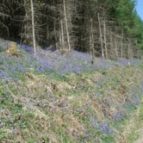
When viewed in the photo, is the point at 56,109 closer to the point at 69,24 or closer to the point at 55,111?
the point at 55,111

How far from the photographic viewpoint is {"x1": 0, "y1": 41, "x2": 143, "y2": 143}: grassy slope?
807 centimetres

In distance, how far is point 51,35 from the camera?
32094mm

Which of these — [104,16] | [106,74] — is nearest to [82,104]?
[106,74]

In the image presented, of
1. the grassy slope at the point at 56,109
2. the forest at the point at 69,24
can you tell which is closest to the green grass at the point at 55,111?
the grassy slope at the point at 56,109

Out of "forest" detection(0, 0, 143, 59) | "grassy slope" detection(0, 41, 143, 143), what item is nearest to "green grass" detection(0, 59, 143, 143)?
"grassy slope" detection(0, 41, 143, 143)

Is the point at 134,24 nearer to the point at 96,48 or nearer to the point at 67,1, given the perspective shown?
the point at 96,48

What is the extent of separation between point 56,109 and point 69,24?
2224 centimetres

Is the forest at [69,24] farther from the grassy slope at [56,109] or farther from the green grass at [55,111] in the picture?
the green grass at [55,111]

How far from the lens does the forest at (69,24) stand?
84.2 ft

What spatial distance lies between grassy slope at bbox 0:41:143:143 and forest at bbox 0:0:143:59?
23.5 ft

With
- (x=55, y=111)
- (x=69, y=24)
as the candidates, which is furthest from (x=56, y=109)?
(x=69, y=24)

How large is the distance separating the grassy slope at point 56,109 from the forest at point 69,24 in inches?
283

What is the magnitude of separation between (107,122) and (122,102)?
4.06 metres

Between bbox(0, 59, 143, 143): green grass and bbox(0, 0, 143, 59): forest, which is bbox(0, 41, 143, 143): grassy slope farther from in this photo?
bbox(0, 0, 143, 59): forest
